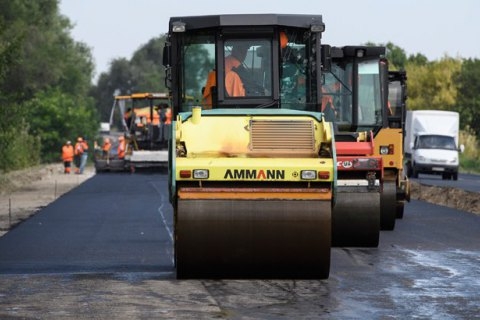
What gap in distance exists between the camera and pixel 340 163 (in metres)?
18.3

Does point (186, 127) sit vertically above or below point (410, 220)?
above

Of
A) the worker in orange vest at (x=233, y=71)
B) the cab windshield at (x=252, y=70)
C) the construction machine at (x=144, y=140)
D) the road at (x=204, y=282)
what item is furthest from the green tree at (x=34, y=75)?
the worker in orange vest at (x=233, y=71)

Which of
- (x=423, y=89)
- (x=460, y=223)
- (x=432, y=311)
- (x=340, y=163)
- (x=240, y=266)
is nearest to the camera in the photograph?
(x=432, y=311)

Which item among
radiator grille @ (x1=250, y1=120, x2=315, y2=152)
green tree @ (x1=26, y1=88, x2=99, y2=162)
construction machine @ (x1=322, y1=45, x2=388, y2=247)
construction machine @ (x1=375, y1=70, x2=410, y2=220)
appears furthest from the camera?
green tree @ (x1=26, y1=88, x2=99, y2=162)

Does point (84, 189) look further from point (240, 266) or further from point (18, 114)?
point (240, 266)

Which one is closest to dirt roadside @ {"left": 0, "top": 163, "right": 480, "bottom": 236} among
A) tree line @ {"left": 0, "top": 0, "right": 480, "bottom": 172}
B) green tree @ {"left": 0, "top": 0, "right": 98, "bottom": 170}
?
tree line @ {"left": 0, "top": 0, "right": 480, "bottom": 172}

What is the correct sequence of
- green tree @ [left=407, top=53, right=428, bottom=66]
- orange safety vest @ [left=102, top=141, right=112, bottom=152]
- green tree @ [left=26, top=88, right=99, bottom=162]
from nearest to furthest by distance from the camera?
orange safety vest @ [left=102, top=141, right=112, bottom=152] < green tree @ [left=26, top=88, right=99, bottom=162] < green tree @ [left=407, top=53, right=428, bottom=66]

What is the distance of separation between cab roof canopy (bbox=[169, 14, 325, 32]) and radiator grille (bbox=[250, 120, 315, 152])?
3.33m

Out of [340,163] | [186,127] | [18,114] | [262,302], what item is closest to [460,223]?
[340,163]

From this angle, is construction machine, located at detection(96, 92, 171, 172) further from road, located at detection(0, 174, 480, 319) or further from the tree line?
road, located at detection(0, 174, 480, 319)

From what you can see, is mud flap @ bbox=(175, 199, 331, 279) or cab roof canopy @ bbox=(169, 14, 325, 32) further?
cab roof canopy @ bbox=(169, 14, 325, 32)

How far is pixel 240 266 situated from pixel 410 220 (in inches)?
476

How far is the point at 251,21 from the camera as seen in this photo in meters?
17.9

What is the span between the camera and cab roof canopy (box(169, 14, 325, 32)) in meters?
17.9
